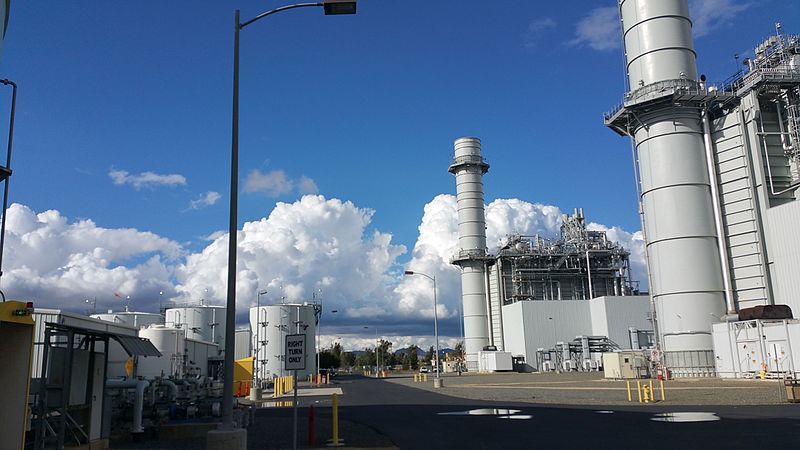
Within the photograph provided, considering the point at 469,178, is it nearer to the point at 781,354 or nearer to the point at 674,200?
the point at 674,200

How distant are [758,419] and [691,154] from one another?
32390 millimetres

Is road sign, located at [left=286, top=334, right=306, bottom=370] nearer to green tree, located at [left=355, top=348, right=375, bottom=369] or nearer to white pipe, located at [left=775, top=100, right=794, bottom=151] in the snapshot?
white pipe, located at [left=775, top=100, right=794, bottom=151]

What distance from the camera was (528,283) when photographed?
77.5m

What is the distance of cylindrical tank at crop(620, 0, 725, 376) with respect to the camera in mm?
43188

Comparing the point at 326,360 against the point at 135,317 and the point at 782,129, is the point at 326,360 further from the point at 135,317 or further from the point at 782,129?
the point at 782,129

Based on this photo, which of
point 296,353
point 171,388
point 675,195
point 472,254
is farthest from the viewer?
point 472,254

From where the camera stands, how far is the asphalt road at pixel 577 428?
44.0ft

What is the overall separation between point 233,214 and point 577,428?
1056cm

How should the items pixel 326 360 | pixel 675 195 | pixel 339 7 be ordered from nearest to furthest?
1. pixel 339 7
2. pixel 675 195
3. pixel 326 360

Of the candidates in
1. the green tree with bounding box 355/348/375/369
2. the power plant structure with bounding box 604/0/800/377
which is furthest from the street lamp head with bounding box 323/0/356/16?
the green tree with bounding box 355/348/375/369

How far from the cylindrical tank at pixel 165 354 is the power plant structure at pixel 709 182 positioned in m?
33.0

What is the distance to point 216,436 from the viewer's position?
10281 mm

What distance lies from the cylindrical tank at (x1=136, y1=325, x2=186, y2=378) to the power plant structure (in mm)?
33026

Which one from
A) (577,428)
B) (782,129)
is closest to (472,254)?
(782,129)
